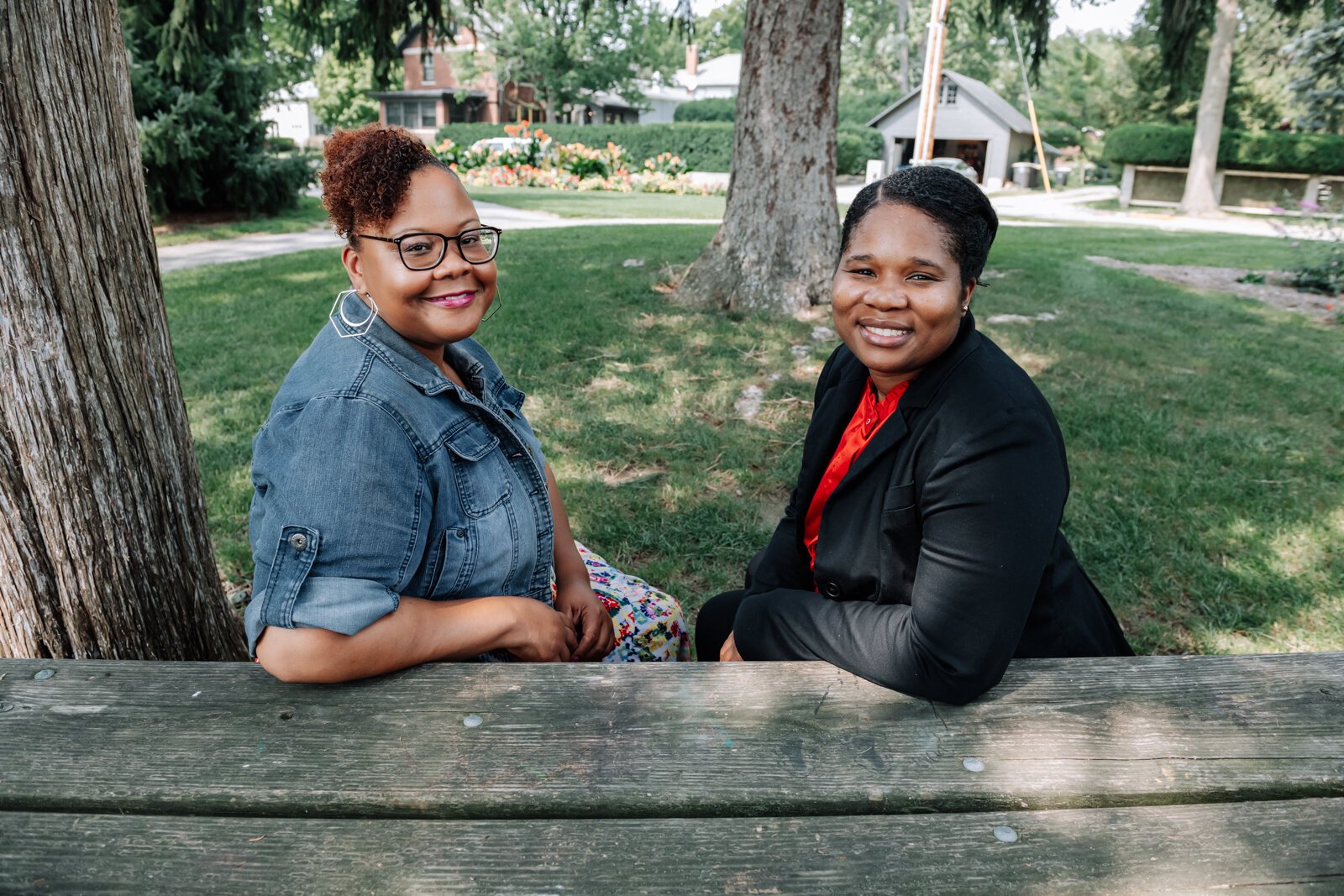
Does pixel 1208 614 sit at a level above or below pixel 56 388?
below

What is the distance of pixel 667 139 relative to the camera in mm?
34531

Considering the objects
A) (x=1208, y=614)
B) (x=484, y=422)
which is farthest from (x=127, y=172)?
(x=1208, y=614)

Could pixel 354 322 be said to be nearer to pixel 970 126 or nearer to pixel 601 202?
pixel 601 202

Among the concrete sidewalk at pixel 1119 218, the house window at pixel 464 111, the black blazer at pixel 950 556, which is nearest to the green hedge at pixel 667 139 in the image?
the concrete sidewalk at pixel 1119 218

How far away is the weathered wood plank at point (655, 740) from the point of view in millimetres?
1255

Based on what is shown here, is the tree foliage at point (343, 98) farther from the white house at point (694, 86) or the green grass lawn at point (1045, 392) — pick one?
the green grass lawn at point (1045, 392)

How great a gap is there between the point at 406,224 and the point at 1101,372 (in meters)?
5.19

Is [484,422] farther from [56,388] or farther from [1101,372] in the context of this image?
[1101,372]

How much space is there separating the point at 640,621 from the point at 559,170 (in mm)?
24855

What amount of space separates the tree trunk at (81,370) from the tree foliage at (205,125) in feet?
33.0

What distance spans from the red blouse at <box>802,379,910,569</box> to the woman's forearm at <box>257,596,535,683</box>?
2.21 ft

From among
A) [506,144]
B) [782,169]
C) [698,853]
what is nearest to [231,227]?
[782,169]

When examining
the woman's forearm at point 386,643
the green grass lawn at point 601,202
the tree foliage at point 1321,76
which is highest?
the tree foliage at point 1321,76

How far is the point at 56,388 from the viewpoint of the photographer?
5.76 ft
